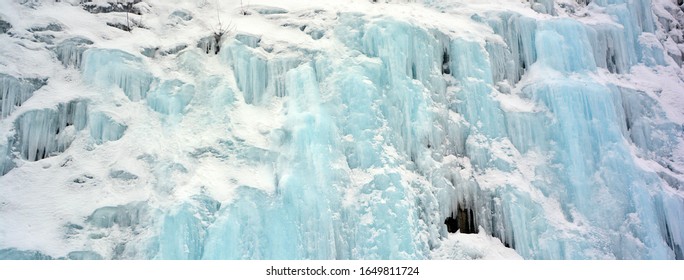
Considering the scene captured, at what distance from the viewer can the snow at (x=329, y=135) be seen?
7.30 m

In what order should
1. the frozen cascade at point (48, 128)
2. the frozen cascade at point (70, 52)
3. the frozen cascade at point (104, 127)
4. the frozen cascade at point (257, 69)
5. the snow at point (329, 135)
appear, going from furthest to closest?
the frozen cascade at point (257, 69) < the frozen cascade at point (70, 52) < the frozen cascade at point (104, 127) < the frozen cascade at point (48, 128) < the snow at point (329, 135)

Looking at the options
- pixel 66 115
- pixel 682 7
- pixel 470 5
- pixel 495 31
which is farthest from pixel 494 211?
pixel 682 7

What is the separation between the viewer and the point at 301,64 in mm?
8891

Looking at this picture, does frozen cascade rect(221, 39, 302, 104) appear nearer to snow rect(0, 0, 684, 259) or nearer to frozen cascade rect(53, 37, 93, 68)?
snow rect(0, 0, 684, 259)

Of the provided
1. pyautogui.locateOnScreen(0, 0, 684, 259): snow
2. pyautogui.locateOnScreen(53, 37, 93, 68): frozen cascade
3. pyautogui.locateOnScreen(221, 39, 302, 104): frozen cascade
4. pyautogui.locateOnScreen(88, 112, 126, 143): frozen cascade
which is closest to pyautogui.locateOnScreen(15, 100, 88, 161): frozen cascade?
pyautogui.locateOnScreen(0, 0, 684, 259): snow

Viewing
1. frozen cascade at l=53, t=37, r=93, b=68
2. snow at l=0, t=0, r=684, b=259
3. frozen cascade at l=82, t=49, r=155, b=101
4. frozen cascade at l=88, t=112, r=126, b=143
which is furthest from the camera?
frozen cascade at l=53, t=37, r=93, b=68

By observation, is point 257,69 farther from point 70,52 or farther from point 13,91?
point 13,91

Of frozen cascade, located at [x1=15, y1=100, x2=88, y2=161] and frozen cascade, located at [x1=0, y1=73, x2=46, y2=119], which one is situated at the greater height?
frozen cascade, located at [x1=0, y1=73, x2=46, y2=119]

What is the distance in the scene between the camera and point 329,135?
8195mm

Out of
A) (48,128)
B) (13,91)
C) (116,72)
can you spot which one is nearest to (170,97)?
(116,72)

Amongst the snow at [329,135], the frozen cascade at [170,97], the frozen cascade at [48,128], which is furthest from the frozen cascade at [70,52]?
the frozen cascade at [170,97]

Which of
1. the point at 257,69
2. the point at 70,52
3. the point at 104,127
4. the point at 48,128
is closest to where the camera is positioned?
the point at 48,128

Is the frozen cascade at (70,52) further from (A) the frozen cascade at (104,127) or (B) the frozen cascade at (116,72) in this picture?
(A) the frozen cascade at (104,127)

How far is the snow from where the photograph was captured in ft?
23.9
